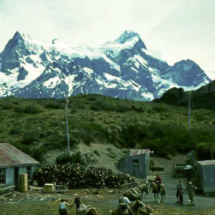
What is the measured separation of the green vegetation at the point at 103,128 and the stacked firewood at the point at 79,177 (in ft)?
25.2

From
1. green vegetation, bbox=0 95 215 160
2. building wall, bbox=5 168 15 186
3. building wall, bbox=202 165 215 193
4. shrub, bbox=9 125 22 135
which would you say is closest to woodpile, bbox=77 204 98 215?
building wall, bbox=5 168 15 186

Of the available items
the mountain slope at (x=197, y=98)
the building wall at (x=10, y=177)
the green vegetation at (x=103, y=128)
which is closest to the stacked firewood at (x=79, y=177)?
the building wall at (x=10, y=177)

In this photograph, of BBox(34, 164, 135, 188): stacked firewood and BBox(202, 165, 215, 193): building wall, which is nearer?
BBox(202, 165, 215, 193): building wall

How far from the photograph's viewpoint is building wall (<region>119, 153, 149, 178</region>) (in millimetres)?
44500

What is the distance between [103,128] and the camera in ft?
205

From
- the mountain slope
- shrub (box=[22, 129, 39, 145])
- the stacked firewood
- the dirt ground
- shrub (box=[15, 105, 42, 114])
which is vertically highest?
the mountain slope

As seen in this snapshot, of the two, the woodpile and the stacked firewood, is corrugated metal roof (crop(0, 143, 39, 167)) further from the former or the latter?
the woodpile

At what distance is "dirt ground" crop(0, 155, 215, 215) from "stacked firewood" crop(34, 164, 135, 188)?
1.30 metres

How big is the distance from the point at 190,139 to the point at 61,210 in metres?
46.7

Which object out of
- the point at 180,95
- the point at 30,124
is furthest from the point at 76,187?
the point at 180,95

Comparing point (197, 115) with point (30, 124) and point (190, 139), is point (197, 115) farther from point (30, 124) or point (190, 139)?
point (30, 124)

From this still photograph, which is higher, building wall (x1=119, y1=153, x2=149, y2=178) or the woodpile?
building wall (x1=119, y1=153, x2=149, y2=178)

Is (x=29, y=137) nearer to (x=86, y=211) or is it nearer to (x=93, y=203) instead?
(x=93, y=203)

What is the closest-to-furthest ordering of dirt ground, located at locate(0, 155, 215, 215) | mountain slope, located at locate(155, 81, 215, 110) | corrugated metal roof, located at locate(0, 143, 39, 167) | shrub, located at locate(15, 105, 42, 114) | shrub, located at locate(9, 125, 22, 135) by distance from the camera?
dirt ground, located at locate(0, 155, 215, 215), corrugated metal roof, located at locate(0, 143, 39, 167), shrub, located at locate(9, 125, 22, 135), shrub, located at locate(15, 105, 42, 114), mountain slope, located at locate(155, 81, 215, 110)
